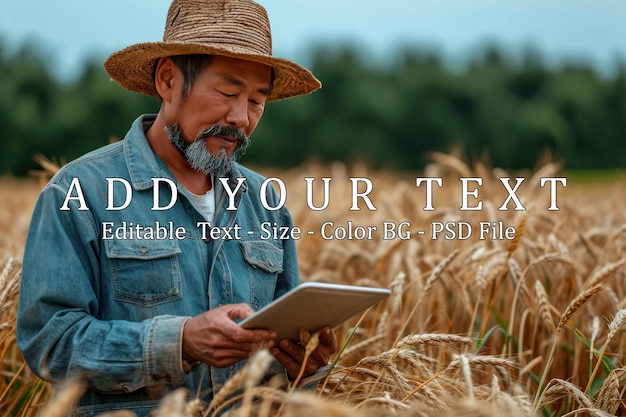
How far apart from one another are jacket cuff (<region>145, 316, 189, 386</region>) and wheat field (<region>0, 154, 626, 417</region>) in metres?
0.11

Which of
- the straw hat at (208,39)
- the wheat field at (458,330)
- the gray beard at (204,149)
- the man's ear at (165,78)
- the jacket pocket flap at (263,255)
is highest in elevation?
the straw hat at (208,39)

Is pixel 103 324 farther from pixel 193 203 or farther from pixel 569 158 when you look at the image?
pixel 569 158

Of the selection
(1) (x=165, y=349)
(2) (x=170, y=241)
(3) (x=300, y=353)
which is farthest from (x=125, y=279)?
(3) (x=300, y=353)

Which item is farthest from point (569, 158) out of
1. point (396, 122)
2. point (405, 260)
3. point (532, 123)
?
Result: point (405, 260)

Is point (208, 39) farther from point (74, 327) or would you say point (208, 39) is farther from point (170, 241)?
point (74, 327)

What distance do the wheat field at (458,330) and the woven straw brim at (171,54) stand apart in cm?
75

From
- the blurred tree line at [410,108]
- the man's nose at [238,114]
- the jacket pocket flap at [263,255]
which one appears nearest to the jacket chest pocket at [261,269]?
the jacket pocket flap at [263,255]

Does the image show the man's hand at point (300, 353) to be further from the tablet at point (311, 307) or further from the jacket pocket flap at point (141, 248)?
the jacket pocket flap at point (141, 248)

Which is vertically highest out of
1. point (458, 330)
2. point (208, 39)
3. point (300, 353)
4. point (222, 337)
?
→ point (208, 39)

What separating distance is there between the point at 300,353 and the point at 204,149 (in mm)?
713

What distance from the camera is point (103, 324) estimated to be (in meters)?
2.29

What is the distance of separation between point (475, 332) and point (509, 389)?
122 centimetres

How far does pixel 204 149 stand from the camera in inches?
104

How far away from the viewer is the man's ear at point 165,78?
280 centimetres
